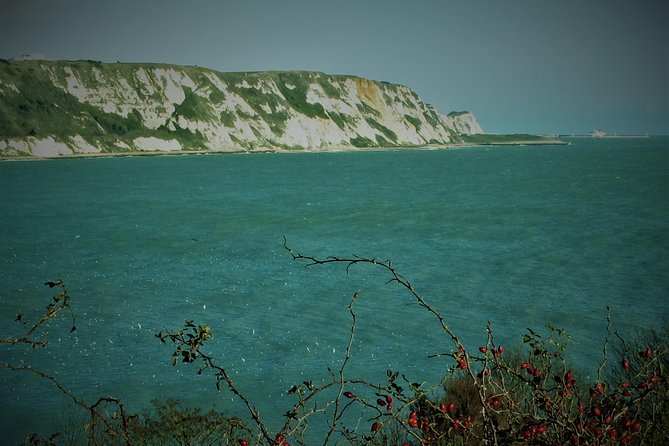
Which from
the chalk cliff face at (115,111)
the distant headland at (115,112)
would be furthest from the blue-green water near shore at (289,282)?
the chalk cliff face at (115,111)

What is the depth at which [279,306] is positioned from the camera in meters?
25.9

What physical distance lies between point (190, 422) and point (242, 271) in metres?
20.6

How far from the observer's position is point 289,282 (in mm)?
30438

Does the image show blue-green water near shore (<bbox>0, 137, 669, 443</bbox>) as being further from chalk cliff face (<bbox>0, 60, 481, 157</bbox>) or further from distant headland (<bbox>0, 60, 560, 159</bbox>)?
chalk cliff face (<bbox>0, 60, 481, 157</bbox>)

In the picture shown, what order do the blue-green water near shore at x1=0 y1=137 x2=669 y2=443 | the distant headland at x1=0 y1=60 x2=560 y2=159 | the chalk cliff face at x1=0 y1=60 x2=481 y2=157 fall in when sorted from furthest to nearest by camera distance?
the chalk cliff face at x1=0 y1=60 x2=481 y2=157 → the distant headland at x1=0 y1=60 x2=560 y2=159 → the blue-green water near shore at x1=0 y1=137 x2=669 y2=443

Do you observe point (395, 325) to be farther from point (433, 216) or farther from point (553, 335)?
point (433, 216)

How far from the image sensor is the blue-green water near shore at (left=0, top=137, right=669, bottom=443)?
18.5 m

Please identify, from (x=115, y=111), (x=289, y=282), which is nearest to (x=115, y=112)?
(x=115, y=111)

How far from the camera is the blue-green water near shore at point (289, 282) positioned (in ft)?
60.7

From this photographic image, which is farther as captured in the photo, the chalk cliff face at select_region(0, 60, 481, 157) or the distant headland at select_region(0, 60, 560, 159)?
the chalk cliff face at select_region(0, 60, 481, 157)

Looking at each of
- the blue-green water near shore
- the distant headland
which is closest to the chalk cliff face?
the distant headland

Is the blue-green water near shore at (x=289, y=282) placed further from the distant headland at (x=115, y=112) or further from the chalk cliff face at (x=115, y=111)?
the chalk cliff face at (x=115, y=111)

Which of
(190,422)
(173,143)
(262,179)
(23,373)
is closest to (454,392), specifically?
(190,422)

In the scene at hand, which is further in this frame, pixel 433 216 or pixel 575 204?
pixel 575 204
